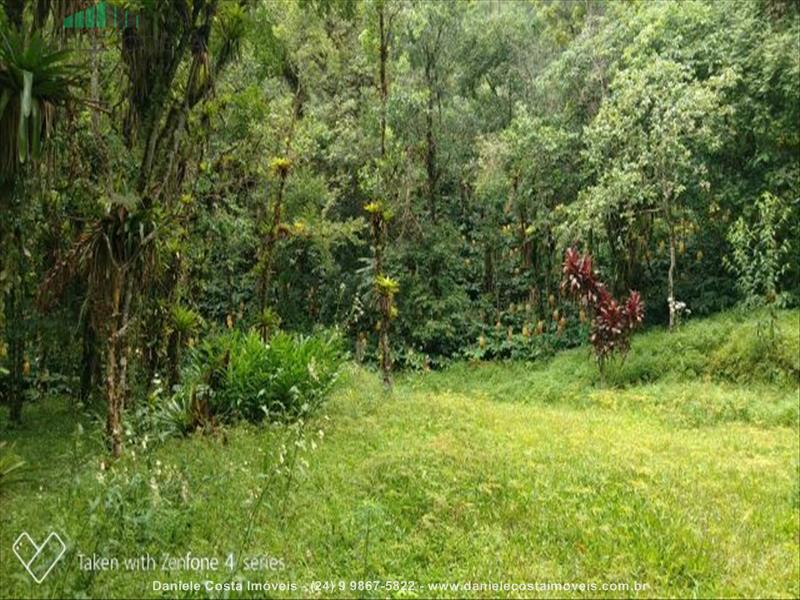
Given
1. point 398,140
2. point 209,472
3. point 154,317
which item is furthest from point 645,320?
point 209,472

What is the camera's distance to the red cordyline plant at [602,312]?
10750 mm

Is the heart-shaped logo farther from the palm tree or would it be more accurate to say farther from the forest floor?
the palm tree

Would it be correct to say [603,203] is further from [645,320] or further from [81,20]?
[81,20]

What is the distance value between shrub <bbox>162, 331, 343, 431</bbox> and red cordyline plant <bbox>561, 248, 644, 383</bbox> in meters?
5.33

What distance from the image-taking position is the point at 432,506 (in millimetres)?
4645

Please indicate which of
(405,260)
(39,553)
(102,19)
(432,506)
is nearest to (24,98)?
(39,553)

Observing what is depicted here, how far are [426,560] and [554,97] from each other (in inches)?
526

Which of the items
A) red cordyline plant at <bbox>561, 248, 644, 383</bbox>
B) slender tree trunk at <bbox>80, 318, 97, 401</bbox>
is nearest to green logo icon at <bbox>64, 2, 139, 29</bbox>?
slender tree trunk at <bbox>80, 318, 97, 401</bbox>

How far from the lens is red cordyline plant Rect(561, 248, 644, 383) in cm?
1075

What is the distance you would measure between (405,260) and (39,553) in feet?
38.9

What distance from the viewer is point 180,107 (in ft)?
21.7

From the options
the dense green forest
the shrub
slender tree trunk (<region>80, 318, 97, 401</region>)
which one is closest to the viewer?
the dense green forest

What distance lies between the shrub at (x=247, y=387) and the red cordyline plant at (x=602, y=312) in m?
5.33

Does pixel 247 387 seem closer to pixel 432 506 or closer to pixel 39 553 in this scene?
pixel 432 506
